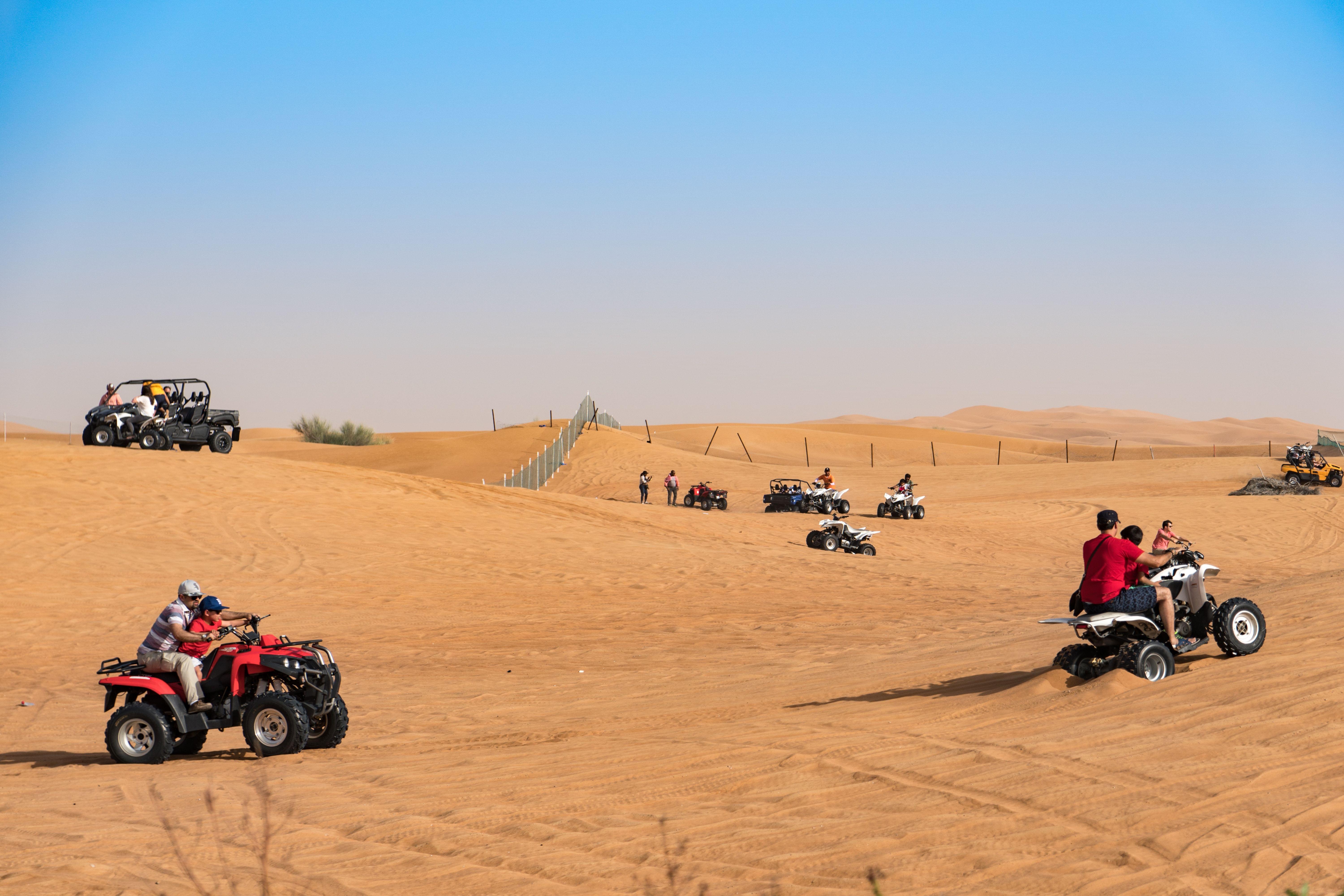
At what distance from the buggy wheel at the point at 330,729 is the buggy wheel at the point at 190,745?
929 mm

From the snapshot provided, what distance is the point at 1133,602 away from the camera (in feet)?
28.8

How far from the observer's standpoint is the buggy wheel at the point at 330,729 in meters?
9.02

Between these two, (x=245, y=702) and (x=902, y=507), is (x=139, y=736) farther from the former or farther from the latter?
(x=902, y=507)

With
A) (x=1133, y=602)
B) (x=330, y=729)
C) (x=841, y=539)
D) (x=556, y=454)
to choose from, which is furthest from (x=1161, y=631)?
(x=556, y=454)

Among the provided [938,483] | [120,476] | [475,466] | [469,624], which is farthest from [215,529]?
[938,483]

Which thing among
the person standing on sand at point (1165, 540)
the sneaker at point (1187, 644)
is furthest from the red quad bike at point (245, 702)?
the person standing on sand at point (1165, 540)

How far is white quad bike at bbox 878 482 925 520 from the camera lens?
33875mm

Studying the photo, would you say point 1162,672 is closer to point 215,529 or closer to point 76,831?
point 76,831

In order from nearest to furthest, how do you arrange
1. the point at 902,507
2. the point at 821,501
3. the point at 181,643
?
the point at 181,643, the point at 902,507, the point at 821,501

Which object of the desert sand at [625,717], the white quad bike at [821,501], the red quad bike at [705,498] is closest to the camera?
the desert sand at [625,717]

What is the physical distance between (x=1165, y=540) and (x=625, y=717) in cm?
634

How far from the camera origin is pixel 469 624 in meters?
16.7

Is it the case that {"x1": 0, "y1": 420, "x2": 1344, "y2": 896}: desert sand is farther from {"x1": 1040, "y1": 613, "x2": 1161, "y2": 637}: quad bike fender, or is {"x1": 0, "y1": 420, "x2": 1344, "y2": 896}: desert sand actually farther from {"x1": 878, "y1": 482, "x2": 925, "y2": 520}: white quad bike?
{"x1": 878, "y1": 482, "x2": 925, "y2": 520}: white quad bike

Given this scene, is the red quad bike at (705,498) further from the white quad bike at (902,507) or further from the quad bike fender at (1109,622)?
the quad bike fender at (1109,622)
